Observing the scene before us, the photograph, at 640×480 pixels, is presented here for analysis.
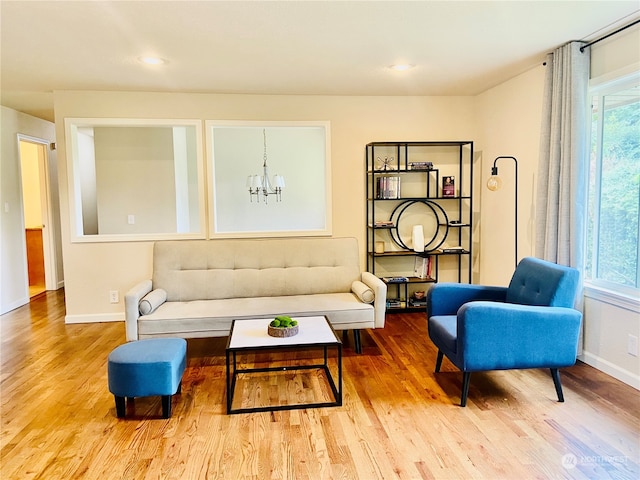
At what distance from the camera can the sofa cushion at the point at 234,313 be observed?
10.5 ft

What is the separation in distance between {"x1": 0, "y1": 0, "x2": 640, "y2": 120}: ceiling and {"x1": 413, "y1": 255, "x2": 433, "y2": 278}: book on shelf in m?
1.81

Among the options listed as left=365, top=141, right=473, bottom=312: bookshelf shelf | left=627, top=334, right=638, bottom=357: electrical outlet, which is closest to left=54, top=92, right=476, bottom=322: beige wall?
left=365, top=141, right=473, bottom=312: bookshelf shelf

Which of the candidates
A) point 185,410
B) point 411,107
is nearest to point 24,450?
point 185,410

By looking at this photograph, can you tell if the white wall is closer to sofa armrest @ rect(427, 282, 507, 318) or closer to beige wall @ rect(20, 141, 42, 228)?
beige wall @ rect(20, 141, 42, 228)

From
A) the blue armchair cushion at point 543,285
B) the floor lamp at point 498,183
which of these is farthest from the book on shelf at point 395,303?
the blue armchair cushion at point 543,285

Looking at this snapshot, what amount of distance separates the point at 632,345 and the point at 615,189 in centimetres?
106

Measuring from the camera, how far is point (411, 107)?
183 inches

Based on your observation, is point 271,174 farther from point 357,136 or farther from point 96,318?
point 96,318

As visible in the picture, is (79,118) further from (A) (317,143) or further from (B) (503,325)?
(B) (503,325)

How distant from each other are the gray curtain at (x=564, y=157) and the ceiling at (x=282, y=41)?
0.64 ft

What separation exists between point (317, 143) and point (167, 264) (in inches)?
124

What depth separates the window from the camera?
2.85m

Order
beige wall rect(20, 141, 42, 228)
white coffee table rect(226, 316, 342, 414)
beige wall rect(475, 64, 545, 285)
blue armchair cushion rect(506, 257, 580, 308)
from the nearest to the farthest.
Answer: white coffee table rect(226, 316, 342, 414), blue armchair cushion rect(506, 257, 580, 308), beige wall rect(475, 64, 545, 285), beige wall rect(20, 141, 42, 228)

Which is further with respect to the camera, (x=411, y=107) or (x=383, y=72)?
(x=411, y=107)
